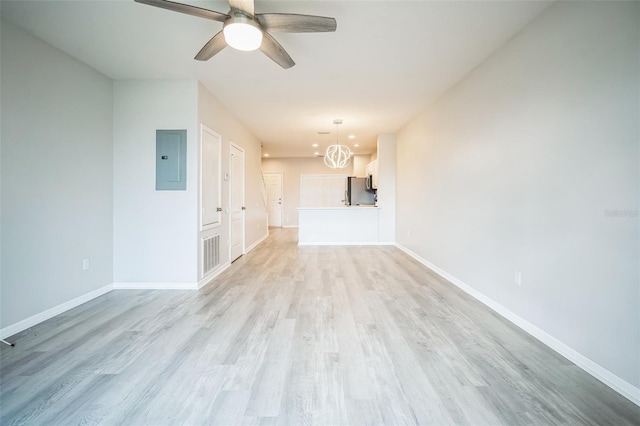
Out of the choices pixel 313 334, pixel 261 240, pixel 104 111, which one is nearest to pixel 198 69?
pixel 104 111

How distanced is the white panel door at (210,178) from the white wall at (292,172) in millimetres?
6358

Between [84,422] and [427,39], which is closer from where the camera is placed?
[84,422]

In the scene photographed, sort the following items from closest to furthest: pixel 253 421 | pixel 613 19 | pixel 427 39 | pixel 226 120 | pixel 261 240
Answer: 1. pixel 253 421
2. pixel 613 19
3. pixel 427 39
4. pixel 226 120
5. pixel 261 240

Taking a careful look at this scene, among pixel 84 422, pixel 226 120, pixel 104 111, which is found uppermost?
pixel 226 120

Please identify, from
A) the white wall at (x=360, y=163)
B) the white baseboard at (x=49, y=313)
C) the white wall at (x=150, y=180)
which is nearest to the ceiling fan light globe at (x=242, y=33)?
the white wall at (x=150, y=180)

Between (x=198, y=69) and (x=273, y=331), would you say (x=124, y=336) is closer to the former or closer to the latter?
(x=273, y=331)

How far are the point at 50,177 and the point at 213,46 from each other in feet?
6.95

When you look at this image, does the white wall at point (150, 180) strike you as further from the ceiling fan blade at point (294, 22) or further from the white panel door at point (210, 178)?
the ceiling fan blade at point (294, 22)

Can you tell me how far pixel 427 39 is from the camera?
2.65 meters

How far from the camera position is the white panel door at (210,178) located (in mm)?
3770

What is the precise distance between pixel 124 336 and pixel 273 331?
4.15 feet

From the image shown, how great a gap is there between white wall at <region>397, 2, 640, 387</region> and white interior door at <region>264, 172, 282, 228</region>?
7982mm

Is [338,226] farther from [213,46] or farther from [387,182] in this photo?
[213,46]

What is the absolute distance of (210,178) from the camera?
159 inches
